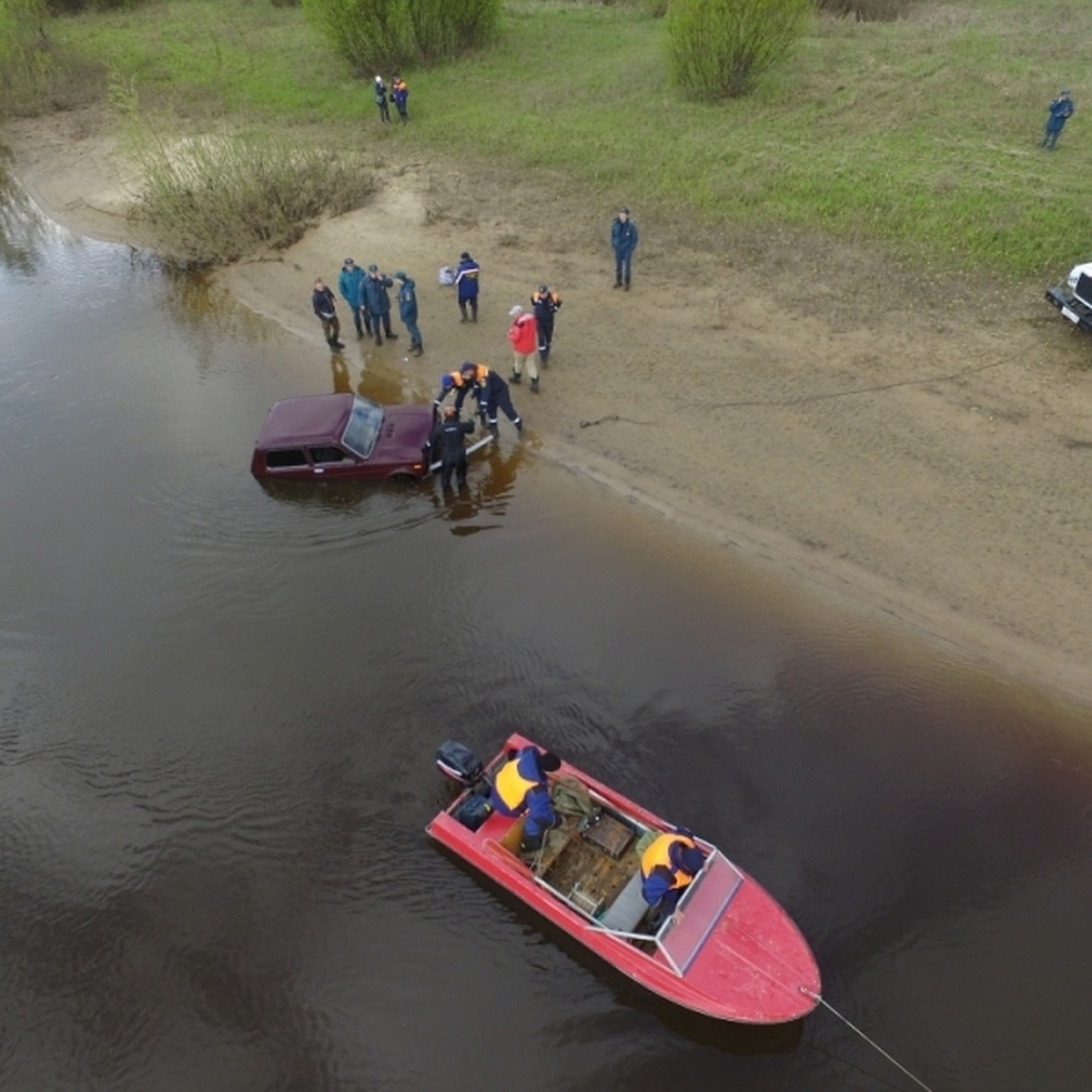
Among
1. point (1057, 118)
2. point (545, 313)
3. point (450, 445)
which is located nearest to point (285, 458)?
point (450, 445)

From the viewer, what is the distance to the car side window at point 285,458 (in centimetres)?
1284

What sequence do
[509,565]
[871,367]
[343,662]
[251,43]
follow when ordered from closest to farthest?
1. [343,662]
2. [509,565]
3. [871,367]
4. [251,43]

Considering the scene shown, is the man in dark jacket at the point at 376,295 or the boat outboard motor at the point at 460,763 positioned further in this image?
the man in dark jacket at the point at 376,295

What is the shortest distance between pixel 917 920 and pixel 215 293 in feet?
64.3

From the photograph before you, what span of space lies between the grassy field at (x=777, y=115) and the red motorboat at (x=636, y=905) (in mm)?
15008

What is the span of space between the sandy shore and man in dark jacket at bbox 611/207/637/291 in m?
0.60

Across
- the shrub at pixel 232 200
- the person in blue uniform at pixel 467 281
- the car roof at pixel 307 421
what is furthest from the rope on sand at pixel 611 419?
the shrub at pixel 232 200

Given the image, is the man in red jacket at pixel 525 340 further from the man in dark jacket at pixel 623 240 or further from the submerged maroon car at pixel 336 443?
the man in dark jacket at pixel 623 240

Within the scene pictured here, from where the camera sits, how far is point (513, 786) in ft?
26.2

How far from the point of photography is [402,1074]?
7.26 m

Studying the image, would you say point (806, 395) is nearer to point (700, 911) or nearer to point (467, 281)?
point (467, 281)

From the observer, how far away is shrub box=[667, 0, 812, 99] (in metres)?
24.3

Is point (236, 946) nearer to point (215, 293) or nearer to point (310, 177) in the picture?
point (215, 293)


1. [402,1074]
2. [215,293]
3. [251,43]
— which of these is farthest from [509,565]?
[251,43]
